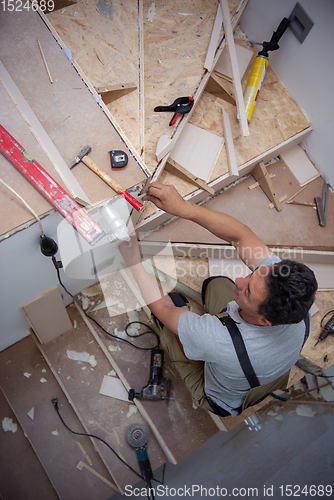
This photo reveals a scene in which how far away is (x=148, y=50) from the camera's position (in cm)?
234

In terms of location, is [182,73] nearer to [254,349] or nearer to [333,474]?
[254,349]

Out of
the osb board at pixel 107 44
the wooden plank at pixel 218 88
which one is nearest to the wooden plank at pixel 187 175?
the osb board at pixel 107 44

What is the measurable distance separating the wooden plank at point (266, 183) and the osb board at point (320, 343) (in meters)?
0.77

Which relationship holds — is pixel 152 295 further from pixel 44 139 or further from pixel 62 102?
pixel 62 102

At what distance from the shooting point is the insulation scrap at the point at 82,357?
250 centimetres

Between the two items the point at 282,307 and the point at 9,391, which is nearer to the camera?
the point at 282,307

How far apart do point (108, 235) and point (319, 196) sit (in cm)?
189

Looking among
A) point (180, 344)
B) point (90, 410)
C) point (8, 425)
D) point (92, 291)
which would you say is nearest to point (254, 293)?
point (180, 344)

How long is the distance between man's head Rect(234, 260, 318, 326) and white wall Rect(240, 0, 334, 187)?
5.65 ft

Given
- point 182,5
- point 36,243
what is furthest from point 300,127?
point 36,243

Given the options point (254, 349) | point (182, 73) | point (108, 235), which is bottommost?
point (254, 349)

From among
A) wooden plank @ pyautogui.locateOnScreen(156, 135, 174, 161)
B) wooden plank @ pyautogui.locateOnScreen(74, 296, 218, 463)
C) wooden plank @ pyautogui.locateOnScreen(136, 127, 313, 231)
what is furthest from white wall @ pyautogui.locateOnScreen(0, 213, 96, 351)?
wooden plank @ pyautogui.locateOnScreen(156, 135, 174, 161)

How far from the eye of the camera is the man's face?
1325mm

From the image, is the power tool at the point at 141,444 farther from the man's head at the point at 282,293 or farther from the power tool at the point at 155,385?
the man's head at the point at 282,293
